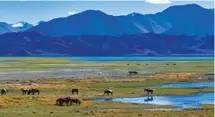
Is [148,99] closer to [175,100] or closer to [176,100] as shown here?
[175,100]

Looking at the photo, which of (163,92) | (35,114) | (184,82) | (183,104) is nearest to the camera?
(35,114)

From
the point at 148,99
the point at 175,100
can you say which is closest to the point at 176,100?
the point at 175,100

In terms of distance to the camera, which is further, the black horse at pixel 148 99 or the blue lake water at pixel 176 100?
the black horse at pixel 148 99

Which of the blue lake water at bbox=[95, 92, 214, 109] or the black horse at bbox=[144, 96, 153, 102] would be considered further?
the black horse at bbox=[144, 96, 153, 102]

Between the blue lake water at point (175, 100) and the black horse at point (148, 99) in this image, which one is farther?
the black horse at point (148, 99)

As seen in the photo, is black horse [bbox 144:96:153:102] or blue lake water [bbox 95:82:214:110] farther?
black horse [bbox 144:96:153:102]

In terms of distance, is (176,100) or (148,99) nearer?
(176,100)

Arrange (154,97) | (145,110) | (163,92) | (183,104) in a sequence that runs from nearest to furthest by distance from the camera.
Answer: (145,110), (183,104), (154,97), (163,92)

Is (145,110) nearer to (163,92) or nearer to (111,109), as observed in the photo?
(111,109)

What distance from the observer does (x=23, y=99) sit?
46.2 metres

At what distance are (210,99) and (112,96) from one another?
34.3 feet

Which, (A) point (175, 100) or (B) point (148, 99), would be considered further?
(B) point (148, 99)

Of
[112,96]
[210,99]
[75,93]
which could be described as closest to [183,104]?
[210,99]

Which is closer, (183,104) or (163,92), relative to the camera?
(183,104)
